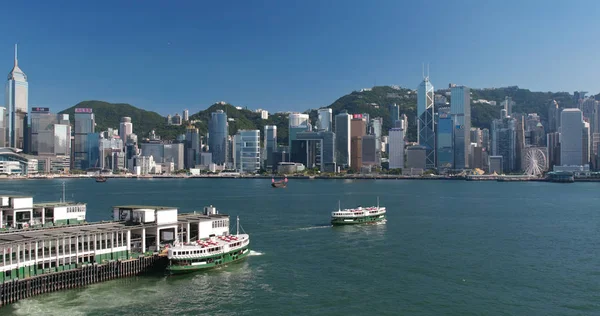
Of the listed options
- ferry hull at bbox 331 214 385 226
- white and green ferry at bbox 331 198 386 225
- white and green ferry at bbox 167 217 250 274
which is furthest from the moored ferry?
white and green ferry at bbox 331 198 386 225

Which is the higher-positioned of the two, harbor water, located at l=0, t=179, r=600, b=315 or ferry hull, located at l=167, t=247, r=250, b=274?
ferry hull, located at l=167, t=247, r=250, b=274

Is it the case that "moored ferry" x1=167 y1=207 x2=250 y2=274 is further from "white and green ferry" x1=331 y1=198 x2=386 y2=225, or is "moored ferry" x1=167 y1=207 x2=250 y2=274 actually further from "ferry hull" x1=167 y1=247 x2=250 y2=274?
"white and green ferry" x1=331 y1=198 x2=386 y2=225

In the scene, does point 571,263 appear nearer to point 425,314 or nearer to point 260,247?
point 425,314

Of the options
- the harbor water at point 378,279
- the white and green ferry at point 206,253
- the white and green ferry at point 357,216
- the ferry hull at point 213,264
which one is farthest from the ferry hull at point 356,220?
the white and green ferry at point 206,253

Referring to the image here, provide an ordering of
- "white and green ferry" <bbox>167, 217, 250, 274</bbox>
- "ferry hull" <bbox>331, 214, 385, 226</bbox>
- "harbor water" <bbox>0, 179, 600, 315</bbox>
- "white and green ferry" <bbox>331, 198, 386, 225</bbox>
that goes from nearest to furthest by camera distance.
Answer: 1. "harbor water" <bbox>0, 179, 600, 315</bbox>
2. "white and green ferry" <bbox>167, 217, 250, 274</bbox>
3. "ferry hull" <bbox>331, 214, 385, 226</bbox>
4. "white and green ferry" <bbox>331, 198, 386, 225</bbox>

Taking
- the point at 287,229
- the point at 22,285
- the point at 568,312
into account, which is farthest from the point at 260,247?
the point at 568,312

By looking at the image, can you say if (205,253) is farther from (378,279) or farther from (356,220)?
(356,220)

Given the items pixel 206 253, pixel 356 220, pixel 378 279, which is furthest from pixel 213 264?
pixel 356 220
